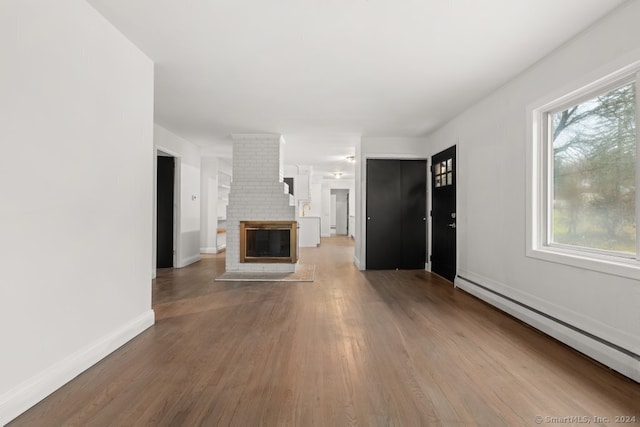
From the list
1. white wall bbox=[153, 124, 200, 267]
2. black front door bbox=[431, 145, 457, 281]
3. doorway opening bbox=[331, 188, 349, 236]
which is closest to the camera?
black front door bbox=[431, 145, 457, 281]

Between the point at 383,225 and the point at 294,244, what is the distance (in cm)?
169

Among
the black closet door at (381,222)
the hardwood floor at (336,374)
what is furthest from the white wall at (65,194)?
the black closet door at (381,222)

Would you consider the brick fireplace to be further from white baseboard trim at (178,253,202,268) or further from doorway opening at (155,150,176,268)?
doorway opening at (155,150,176,268)

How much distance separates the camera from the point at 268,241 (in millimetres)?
5477

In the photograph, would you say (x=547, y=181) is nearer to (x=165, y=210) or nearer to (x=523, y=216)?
(x=523, y=216)

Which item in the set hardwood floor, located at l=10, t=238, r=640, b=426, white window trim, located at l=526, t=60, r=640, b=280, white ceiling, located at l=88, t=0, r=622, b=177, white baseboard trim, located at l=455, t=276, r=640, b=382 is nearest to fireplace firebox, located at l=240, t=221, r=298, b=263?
white ceiling, located at l=88, t=0, r=622, b=177

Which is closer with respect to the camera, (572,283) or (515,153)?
(572,283)

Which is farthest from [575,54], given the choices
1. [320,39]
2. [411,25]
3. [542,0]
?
[320,39]

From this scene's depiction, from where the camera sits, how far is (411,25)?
2.29 metres

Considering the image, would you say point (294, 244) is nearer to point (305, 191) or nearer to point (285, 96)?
point (285, 96)

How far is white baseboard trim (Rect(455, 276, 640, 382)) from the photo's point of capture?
200 cm

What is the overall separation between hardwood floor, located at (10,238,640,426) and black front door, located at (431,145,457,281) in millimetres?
1464

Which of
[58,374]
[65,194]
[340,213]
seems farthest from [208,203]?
[340,213]

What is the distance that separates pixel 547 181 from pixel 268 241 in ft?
13.4
